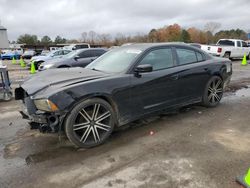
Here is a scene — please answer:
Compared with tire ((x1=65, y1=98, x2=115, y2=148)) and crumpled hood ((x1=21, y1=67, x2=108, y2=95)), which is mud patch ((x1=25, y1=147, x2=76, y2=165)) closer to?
tire ((x1=65, y1=98, x2=115, y2=148))

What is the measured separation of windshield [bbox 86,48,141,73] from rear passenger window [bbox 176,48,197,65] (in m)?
1.04

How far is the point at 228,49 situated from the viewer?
756 inches

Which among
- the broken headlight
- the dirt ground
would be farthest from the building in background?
the broken headlight

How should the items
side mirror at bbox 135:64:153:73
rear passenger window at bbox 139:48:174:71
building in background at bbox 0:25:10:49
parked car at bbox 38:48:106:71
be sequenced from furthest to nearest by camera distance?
1. building in background at bbox 0:25:10:49
2. parked car at bbox 38:48:106:71
3. rear passenger window at bbox 139:48:174:71
4. side mirror at bbox 135:64:153:73

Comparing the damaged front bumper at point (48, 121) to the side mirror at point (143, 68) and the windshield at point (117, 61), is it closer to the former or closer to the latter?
the windshield at point (117, 61)

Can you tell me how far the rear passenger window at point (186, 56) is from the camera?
4980 millimetres

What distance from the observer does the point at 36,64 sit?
1672 cm

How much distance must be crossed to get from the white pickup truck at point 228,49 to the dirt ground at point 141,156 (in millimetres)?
15072

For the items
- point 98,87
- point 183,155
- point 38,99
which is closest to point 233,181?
point 183,155

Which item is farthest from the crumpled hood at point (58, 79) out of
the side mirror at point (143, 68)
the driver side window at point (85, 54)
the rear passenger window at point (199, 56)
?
the driver side window at point (85, 54)

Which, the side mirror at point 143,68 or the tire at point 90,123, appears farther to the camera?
the side mirror at point 143,68

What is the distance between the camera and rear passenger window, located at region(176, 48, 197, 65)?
196 inches

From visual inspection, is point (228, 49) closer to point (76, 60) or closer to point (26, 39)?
point (76, 60)

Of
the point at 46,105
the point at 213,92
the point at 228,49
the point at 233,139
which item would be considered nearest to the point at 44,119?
the point at 46,105
